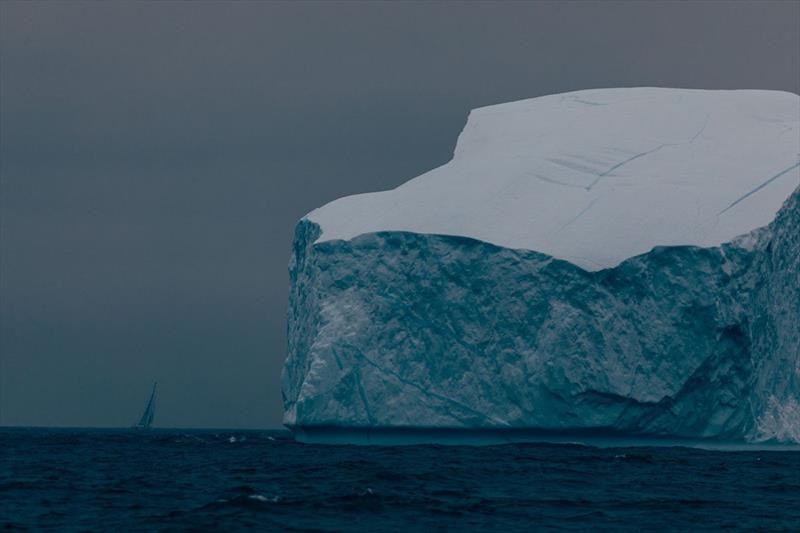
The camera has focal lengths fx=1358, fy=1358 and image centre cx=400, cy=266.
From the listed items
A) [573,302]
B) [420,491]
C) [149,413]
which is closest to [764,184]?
[573,302]

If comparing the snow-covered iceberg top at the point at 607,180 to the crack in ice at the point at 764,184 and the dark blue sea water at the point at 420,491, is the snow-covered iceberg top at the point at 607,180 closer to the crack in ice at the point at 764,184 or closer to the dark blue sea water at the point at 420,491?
the crack in ice at the point at 764,184

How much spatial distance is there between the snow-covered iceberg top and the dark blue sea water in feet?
11.7

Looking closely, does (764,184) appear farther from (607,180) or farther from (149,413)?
(149,413)

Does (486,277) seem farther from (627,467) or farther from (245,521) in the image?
(245,521)

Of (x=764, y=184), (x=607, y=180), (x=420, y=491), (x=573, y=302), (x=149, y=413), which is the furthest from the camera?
(x=149, y=413)

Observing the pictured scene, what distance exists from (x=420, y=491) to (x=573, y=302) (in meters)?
7.22

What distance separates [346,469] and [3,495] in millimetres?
4666

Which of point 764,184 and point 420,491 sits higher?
point 764,184

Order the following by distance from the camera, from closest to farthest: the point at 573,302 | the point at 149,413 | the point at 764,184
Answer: the point at 573,302, the point at 764,184, the point at 149,413

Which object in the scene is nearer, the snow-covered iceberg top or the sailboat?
the snow-covered iceberg top

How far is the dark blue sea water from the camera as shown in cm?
1286

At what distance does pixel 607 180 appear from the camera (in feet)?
77.5

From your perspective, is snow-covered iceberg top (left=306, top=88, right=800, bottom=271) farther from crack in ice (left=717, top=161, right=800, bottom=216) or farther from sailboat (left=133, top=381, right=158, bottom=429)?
sailboat (left=133, top=381, right=158, bottom=429)

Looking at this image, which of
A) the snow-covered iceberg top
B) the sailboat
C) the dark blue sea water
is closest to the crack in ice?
the snow-covered iceberg top
